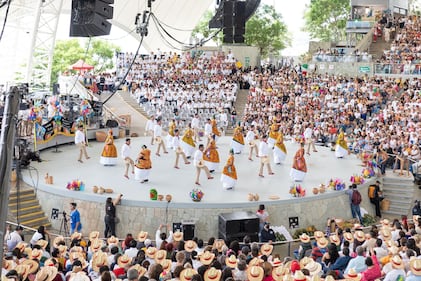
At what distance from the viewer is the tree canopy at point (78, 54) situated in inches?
2357

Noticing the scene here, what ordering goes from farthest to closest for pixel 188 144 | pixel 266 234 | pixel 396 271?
pixel 188 144
pixel 266 234
pixel 396 271

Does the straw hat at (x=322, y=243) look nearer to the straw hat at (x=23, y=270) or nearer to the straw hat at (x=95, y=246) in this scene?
the straw hat at (x=95, y=246)

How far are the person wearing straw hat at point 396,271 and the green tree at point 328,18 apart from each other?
Answer: 155ft

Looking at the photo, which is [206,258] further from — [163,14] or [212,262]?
[163,14]

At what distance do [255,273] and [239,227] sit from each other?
478 cm

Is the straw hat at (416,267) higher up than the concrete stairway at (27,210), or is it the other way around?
the straw hat at (416,267)

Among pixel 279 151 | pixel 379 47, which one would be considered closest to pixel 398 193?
pixel 279 151

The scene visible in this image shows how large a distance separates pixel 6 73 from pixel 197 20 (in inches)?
857

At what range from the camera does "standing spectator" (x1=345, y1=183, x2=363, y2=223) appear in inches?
556

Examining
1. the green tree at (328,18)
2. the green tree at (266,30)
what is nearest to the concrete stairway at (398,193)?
the green tree at (266,30)

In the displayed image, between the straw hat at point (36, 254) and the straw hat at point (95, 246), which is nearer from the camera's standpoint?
the straw hat at point (36, 254)

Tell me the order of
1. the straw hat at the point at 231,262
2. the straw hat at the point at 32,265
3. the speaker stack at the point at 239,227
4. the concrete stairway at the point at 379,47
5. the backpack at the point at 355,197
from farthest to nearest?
the concrete stairway at the point at 379,47 < the backpack at the point at 355,197 < the speaker stack at the point at 239,227 < the straw hat at the point at 231,262 < the straw hat at the point at 32,265

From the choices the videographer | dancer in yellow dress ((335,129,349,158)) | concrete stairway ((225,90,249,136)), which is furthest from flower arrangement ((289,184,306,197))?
concrete stairway ((225,90,249,136))

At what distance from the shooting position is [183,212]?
41.2ft
